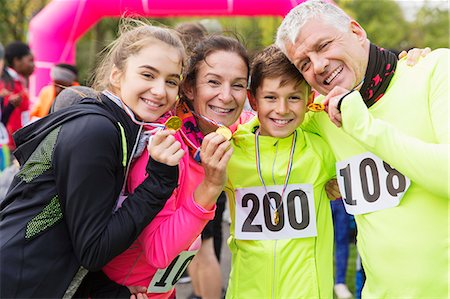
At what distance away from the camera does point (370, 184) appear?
80.7 inches

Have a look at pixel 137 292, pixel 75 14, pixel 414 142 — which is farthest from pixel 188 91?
pixel 75 14

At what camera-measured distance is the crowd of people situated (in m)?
1.79

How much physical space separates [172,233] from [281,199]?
0.63 metres

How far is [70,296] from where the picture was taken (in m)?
1.91

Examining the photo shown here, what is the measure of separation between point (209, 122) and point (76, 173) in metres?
0.80

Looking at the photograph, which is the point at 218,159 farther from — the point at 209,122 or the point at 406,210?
the point at 406,210

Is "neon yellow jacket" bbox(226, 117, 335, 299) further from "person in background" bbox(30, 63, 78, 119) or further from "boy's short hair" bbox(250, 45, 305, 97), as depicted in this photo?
"person in background" bbox(30, 63, 78, 119)

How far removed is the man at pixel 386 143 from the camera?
1839 mm

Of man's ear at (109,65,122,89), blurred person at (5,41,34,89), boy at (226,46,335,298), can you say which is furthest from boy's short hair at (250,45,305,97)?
blurred person at (5,41,34,89)

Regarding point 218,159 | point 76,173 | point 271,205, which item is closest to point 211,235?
point 271,205

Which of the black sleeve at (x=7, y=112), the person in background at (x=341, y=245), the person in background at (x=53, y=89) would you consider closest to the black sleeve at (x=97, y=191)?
the person in background at (x=341, y=245)

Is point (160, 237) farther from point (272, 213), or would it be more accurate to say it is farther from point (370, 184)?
point (370, 184)

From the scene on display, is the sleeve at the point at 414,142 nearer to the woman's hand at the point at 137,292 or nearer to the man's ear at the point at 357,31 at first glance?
the man's ear at the point at 357,31

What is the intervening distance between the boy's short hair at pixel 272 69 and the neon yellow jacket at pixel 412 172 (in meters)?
0.47
